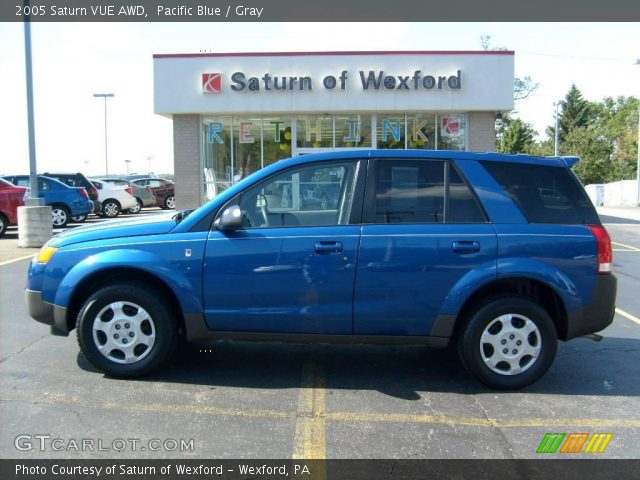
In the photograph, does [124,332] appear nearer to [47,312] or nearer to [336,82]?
[47,312]

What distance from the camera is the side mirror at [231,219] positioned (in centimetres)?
425

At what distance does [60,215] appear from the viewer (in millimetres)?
16844

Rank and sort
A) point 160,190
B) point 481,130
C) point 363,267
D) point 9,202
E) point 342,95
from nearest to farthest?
point 363,267 → point 9,202 → point 342,95 → point 481,130 → point 160,190

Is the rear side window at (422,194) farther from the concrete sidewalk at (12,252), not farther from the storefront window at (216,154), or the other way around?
the storefront window at (216,154)

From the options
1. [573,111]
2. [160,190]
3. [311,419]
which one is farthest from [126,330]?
[573,111]

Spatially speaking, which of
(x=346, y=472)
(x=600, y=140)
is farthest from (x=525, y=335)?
(x=600, y=140)

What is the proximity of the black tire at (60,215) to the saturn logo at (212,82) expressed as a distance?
18.1 ft

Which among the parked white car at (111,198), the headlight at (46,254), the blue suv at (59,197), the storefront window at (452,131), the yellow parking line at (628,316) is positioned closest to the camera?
the headlight at (46,254)

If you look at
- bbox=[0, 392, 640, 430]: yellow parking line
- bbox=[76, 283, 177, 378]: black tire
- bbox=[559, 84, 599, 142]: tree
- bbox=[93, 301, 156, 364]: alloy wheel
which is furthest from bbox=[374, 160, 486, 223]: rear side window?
bbox=[559, 84, 599, 142]: tree

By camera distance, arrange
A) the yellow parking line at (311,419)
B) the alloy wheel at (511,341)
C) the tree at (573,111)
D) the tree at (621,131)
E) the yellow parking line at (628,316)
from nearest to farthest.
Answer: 1. the yellow parking line at (311,419)
2. the alloy wheel at (511,341)
3. the yellow parking line at (628,316)
4. the tree at (621,131)
5. the tree at (573,111)

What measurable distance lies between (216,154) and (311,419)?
1483 centimetres

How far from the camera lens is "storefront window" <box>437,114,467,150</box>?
17.5 m

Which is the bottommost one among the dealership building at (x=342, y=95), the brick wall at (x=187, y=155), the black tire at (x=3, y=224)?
the black tire at (x=3, y=224)

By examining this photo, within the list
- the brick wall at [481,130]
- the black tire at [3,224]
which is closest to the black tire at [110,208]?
the black tire at [3,224]
